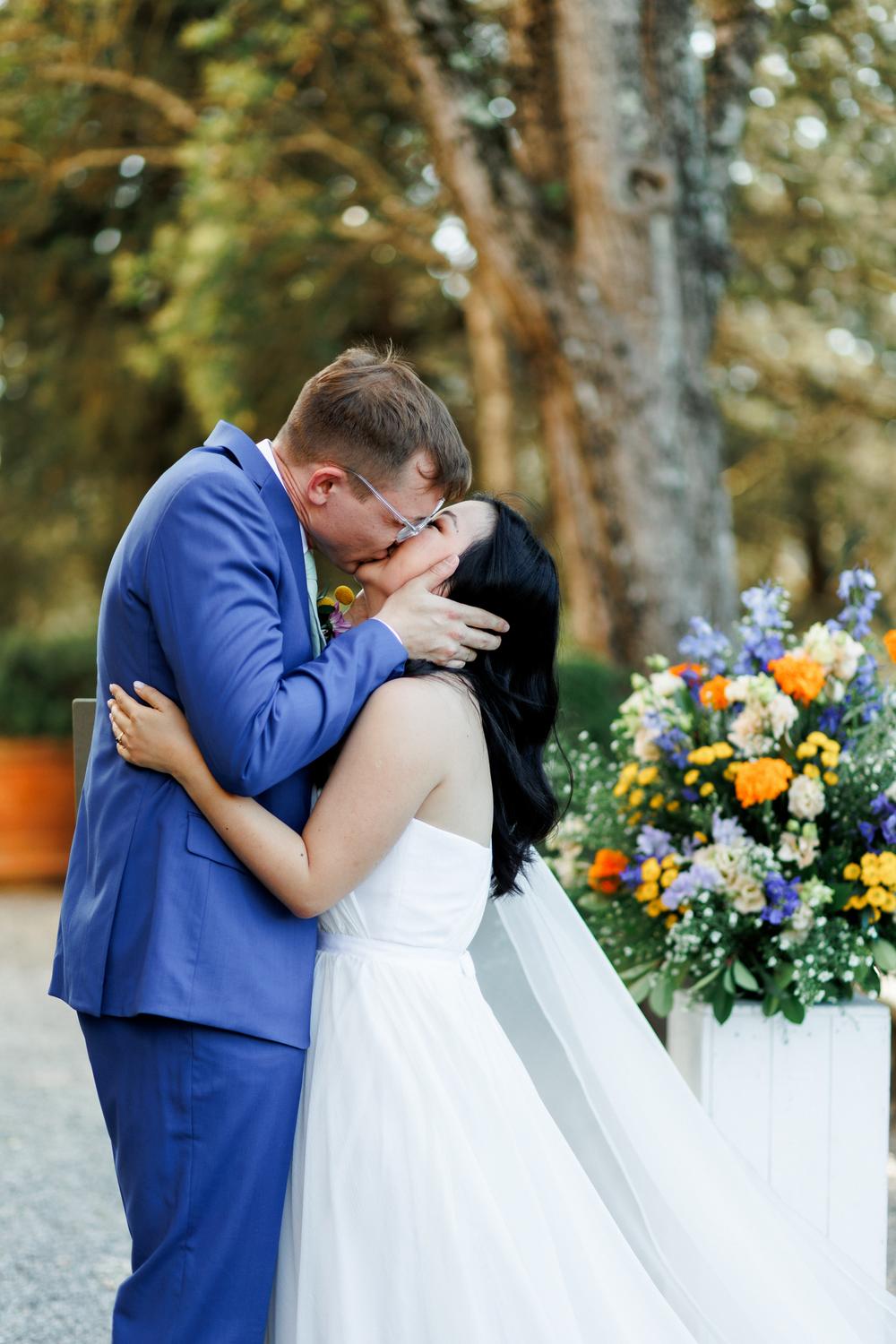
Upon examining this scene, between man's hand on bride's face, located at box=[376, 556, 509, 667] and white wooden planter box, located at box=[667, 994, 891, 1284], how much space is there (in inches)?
46.8

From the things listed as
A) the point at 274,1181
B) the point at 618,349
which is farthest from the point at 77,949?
the point at 618,349

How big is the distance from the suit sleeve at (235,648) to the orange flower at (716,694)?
1.32 metres

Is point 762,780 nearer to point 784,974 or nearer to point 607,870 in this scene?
point 784,974

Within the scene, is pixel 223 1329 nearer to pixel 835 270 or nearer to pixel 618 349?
pixel 618 349

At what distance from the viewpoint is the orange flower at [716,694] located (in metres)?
Answer: 3.22

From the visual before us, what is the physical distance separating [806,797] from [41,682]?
824 centimetres

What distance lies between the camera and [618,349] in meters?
6.68

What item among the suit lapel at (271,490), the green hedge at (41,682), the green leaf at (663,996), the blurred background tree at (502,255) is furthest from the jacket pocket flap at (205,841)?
the green hedge at (41,682)

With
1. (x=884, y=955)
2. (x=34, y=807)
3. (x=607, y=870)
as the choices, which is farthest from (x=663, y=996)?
(x=34, y=807)

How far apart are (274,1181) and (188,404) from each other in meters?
11.0

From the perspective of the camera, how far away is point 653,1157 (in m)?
2.56

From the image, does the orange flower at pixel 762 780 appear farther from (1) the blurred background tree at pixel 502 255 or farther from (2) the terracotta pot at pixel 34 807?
(2) the terracotta pot at pixel 34 807

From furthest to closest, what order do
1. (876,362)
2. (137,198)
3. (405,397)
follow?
(876,362) < (137,198) < (405,397)

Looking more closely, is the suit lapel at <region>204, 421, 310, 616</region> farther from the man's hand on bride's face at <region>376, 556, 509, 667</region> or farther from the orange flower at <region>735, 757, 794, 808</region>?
the orange flower at <region>735, 757, 794, 808</region>
